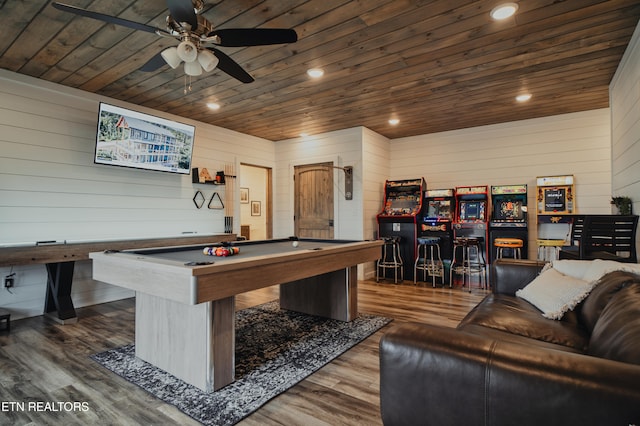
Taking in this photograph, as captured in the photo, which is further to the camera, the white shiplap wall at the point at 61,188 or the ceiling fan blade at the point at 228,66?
the white shiplap wall at the point at 61,188

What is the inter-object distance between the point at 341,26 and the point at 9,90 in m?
3.71

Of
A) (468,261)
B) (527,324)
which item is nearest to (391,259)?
(468,261)

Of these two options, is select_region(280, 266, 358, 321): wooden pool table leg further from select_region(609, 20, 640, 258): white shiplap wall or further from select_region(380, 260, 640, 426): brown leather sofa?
select_region(609, 20, 640, 258): white shiplap wall

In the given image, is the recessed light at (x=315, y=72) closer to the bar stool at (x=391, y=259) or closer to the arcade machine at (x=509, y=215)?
the bar stool at (x=391, y=259)

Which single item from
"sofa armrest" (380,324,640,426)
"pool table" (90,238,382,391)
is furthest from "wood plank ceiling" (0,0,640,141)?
"sofa armrest" (380,324,640,426)

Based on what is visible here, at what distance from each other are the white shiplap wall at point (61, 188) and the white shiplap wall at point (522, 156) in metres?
4.49

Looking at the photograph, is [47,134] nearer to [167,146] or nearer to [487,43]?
[167,146]

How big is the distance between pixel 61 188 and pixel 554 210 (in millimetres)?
6677

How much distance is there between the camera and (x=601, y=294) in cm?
187

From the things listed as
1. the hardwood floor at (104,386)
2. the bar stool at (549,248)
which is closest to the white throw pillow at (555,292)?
the hardwood floor at (104,386)

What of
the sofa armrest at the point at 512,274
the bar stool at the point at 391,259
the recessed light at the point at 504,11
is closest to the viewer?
the recessed light at the point at 504,11

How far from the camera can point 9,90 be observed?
3.62 metres

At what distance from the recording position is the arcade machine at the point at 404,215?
580cm

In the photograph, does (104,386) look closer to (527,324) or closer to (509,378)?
(509,378)
